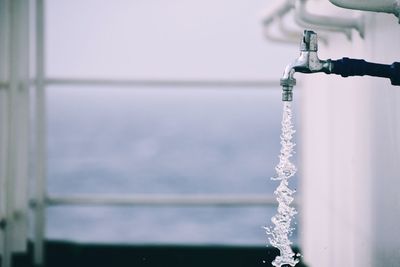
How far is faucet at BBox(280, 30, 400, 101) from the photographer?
0.88 m

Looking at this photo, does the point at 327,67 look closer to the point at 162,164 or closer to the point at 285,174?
the point at 285,174

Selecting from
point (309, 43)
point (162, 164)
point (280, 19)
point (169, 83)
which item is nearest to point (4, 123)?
point (169, 83)

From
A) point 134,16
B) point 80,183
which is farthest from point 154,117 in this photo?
point 80,183

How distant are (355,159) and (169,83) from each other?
824mm

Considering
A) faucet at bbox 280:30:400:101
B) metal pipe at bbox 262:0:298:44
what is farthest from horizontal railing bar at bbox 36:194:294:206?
faucet at bbox 280:30:400:101

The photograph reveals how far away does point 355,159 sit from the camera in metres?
1.30

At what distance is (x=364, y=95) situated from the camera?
123cm

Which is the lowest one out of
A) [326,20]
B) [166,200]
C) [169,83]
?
[166,200]

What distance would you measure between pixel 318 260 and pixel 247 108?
4180cm

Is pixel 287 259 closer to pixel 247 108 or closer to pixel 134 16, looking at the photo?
pixel 134 16

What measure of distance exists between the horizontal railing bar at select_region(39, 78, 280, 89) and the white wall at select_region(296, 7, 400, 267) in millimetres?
169

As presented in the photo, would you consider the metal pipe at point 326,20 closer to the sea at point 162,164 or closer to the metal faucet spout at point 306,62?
the metal faucet spout at point 306,62

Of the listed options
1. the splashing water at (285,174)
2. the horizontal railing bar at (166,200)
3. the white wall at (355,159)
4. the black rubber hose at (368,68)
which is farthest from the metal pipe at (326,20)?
the horizontal railing bar at (166,200)

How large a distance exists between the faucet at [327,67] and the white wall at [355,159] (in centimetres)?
14
